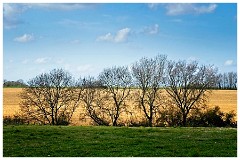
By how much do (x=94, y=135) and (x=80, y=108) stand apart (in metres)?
14.1

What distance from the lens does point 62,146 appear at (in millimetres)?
12023

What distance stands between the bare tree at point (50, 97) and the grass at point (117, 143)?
1161 cm

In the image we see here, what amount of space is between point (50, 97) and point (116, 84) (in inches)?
186

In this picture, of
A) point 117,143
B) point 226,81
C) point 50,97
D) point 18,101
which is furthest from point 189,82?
point 117,143

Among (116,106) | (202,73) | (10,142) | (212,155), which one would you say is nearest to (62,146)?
(10,142)

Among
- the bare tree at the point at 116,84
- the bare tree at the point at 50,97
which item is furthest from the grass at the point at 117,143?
the bare tree at the point at 116,84

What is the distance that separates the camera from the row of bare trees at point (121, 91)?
27.3m

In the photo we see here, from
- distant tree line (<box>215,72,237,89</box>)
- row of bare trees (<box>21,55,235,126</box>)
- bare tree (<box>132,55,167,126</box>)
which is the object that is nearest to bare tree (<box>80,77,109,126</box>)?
row of bare trees (<box>21,55,235,126</box>)

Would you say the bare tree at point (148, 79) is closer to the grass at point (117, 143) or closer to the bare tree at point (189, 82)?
the bare tree at point (189, 82)

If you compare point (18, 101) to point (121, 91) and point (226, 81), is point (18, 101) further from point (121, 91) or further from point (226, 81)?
point (226, 81)

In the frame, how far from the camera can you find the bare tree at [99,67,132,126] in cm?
2830

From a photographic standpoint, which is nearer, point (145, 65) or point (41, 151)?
point (41, 151)

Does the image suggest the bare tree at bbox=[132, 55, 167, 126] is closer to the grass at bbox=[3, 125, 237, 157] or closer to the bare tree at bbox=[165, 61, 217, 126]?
the bare tree at bbox=[165, 61, 217, 126]

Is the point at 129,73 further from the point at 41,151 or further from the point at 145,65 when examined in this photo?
the point at 41,151
